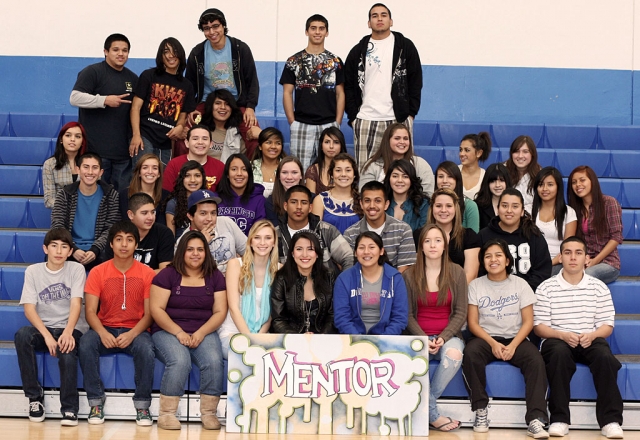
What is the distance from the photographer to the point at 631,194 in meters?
6.81

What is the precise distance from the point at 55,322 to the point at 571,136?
15.4 ft

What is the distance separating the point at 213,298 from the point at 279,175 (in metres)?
1.10

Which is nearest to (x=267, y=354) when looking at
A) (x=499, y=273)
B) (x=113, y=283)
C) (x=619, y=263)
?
(x=113, y=283)

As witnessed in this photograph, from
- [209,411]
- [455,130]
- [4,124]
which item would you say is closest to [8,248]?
[4,124]

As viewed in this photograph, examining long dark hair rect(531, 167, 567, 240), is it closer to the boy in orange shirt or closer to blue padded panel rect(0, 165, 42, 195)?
the boy in orange shirt

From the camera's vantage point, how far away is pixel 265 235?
521 centimetres

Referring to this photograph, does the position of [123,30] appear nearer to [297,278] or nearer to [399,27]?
[399,27]

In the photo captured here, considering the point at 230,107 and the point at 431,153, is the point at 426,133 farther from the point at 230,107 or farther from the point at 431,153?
the point at 230,107

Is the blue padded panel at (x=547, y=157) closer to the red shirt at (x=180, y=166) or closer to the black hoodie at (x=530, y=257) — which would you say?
the black hoodie at (x=530, y=257)

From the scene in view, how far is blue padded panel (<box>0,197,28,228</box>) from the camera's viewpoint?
651 centimetres

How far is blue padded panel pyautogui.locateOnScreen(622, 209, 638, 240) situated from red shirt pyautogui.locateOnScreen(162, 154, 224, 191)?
2.84 meters

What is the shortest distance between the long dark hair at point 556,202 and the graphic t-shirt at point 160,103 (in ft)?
8.18

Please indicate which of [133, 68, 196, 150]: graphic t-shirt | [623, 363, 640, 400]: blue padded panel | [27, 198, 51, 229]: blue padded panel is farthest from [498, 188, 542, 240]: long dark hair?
[27, 198, 51, 229]: blue padded panel

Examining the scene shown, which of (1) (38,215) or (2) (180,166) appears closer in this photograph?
(2) (180,166)
